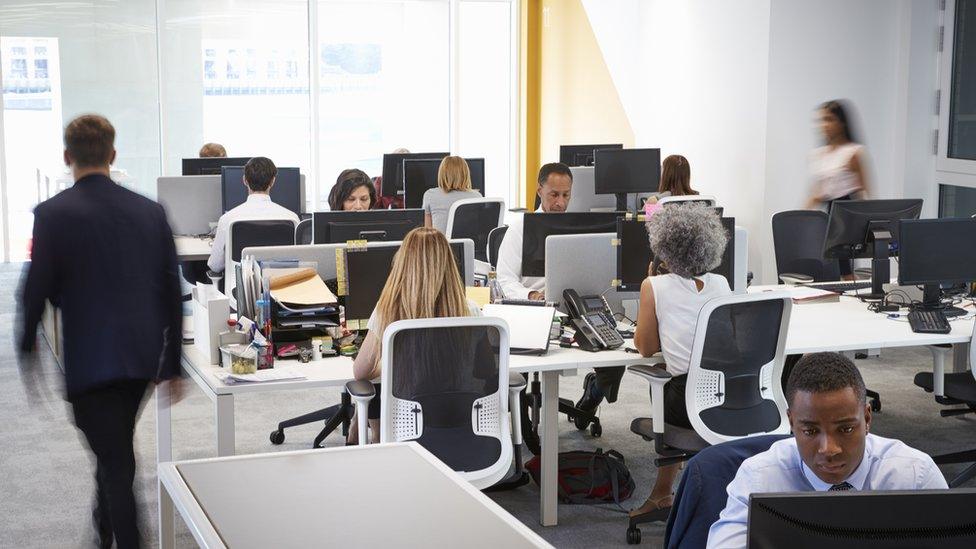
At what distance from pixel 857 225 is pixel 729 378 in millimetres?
2038

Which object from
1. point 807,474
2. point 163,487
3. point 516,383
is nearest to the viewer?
point 163,487

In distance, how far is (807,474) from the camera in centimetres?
219

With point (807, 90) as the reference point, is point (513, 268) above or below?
below

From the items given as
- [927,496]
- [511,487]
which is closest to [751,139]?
[511,487]

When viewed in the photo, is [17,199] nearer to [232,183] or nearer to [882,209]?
[232,183]

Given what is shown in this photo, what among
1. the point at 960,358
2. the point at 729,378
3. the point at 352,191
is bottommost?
the point at 960,358

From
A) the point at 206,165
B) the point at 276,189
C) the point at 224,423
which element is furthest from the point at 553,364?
the point at 206,165

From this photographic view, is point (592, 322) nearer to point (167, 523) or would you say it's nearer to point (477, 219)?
point (477, 219)

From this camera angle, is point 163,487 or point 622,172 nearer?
point 163,487

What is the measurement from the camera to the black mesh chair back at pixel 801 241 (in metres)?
6.78

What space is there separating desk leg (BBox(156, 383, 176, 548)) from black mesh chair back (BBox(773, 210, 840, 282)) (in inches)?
151

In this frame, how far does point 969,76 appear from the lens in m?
8.38

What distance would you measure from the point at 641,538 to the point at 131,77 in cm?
842

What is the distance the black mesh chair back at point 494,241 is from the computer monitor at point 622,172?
7.88ft
